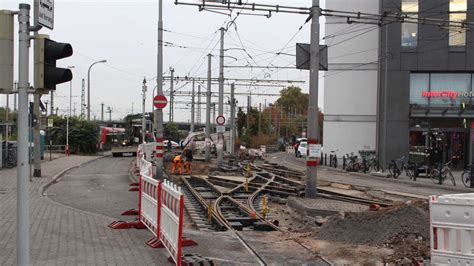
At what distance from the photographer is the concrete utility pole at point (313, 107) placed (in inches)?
630

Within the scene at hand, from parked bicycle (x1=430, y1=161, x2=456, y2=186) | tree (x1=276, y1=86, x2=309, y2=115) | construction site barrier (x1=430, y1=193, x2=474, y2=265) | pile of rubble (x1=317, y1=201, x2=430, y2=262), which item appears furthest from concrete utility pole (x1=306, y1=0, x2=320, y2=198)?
tree (x1=276, y1=86, x2=309, y2=115)

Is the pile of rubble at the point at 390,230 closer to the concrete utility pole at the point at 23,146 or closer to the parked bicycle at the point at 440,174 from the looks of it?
the concrete utility pole at the point at 23,146

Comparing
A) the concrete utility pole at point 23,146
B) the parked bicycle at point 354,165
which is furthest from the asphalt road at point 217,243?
the parked bicycle at point 354,165

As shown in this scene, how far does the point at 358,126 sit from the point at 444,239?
35949mm

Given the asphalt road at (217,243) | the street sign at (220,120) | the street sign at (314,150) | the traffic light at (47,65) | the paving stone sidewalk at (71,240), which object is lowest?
the asphalt road at (217,243)

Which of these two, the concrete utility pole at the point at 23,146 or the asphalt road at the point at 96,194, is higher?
the concrete utility pole at the point at 23,146

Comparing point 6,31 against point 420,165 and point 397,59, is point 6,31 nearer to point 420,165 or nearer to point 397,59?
point 420,165

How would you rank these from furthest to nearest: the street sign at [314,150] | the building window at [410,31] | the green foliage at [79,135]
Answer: the green foliage at [79,135]
the building window at [410,31]
the street sign at [314,150]

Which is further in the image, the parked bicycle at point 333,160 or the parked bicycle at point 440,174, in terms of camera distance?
the parked bicycle at point 333,160

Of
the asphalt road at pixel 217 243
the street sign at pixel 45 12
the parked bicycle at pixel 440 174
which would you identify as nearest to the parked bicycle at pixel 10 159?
the asphalt road at pixel 217 243

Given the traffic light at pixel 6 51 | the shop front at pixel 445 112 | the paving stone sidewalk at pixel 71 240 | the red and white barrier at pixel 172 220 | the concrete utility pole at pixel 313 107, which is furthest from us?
the shop front at pixel 445 112

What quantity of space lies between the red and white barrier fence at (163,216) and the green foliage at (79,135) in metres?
43.5

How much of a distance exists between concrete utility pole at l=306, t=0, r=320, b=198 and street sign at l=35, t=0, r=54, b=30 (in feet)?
36.3

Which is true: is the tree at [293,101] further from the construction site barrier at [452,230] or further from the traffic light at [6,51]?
the traffic light at [6,51]
